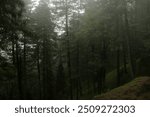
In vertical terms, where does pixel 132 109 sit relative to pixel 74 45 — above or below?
below

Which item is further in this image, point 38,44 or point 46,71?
point 46,71

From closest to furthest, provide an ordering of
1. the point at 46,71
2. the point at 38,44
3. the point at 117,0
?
the point at 117,0
the point at 38,44
the point at 46,71

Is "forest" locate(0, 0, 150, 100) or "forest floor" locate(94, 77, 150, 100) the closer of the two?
"forest floor" locate(94, 77, 150, 100)

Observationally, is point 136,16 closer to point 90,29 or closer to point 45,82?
point 90,29

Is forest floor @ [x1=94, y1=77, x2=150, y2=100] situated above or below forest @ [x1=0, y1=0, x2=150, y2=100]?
below

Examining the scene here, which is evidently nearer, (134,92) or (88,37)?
(134,92)

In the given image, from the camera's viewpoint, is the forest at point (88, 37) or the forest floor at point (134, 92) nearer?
the forest floor at point (134, 92)

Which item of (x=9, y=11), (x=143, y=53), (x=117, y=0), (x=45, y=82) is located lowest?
(x=45, y=82)

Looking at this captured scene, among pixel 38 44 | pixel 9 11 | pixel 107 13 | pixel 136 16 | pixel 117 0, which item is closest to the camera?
pixel 9 11

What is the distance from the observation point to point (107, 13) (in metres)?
29.0

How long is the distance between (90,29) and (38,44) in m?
7.77

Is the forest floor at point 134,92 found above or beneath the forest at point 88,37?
beneath

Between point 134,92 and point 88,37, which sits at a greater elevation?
point 88,37

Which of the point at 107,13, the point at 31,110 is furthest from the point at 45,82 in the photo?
the point at 31,110
